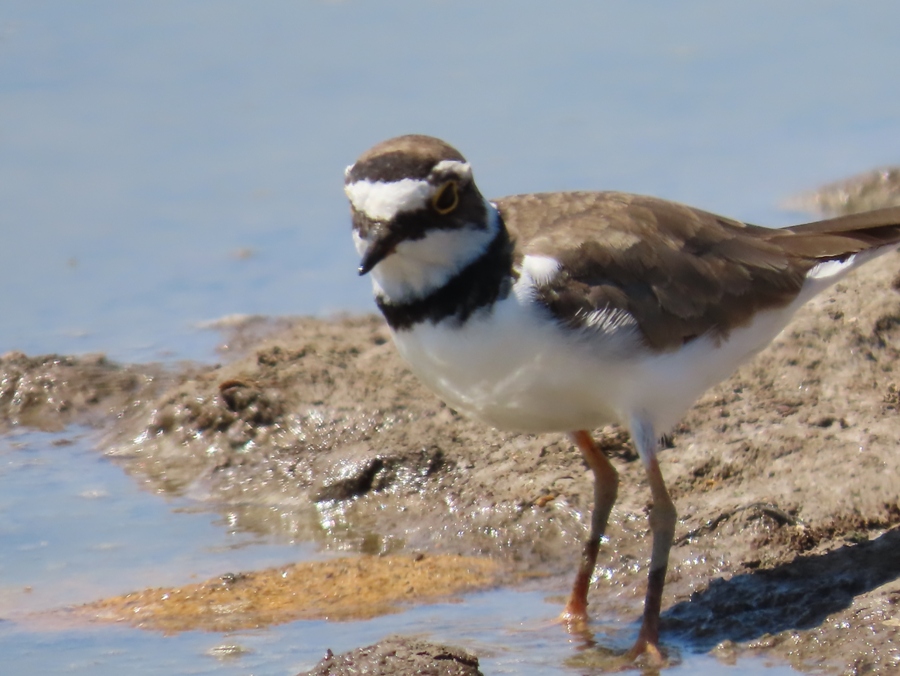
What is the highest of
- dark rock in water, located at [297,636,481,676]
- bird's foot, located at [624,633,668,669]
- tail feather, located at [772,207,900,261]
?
tail feather, located at [772,207,900,261]

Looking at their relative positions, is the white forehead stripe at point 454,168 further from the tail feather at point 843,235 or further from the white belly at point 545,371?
the tail feather at point 843,235

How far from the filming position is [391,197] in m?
5.40

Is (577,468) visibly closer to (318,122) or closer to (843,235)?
(843,235)

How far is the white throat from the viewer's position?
18.1ft

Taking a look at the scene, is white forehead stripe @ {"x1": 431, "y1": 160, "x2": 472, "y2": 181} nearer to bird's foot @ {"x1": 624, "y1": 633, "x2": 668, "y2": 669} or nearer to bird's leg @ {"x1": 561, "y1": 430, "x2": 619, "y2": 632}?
bird's leg @ {"x1": 561, "y1": 430, "x2": 619, "y2": 632}

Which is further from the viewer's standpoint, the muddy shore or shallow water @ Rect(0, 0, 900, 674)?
shallow water @ Rect(0, 0, 900, 674)

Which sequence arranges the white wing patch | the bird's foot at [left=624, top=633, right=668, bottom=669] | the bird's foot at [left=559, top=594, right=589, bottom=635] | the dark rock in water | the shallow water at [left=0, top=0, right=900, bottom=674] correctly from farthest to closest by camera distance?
1. the shallow water at [left=0, top=0, right=900, bottom=674]
2. the white wing patch
3. the bird's foot at [left=559, top=594, right=589, bottom=635]
4. the bird's foot at [left=624, top=633, right=668, bottom=669]
5. the dark rock in water

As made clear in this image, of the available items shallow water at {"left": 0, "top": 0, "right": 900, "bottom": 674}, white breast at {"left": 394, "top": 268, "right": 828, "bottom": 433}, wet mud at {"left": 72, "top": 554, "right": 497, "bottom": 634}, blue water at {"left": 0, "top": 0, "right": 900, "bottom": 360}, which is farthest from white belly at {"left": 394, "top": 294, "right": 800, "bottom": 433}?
blue water at {"left": 0, "top": 0, "right": 900, "bottom": 360}

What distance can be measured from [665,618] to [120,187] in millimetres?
6907

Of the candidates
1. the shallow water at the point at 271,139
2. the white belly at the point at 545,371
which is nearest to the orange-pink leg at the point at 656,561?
the white belly at the point at 545,371

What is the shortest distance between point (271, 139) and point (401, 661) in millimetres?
8003

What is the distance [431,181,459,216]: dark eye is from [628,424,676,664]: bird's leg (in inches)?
44.3

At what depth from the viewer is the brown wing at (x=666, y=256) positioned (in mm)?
5750

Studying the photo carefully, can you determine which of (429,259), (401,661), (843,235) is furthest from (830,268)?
(401,661)
